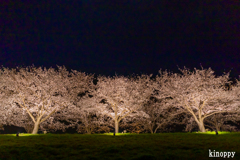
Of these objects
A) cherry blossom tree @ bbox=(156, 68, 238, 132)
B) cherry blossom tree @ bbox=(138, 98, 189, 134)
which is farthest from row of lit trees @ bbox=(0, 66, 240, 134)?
cherry blossom tree @ bbox=(138, 98, 189, 134)

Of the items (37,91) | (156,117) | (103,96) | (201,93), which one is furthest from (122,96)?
(37,91)

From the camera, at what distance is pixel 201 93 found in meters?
22.8

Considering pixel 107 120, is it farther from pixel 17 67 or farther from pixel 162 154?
pixel 162 154

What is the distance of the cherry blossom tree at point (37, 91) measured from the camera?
2317 centimetres

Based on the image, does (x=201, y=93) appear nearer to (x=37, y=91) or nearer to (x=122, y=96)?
(x=122, y=96)

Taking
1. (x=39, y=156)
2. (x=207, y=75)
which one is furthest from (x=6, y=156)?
(x=207, y=75)

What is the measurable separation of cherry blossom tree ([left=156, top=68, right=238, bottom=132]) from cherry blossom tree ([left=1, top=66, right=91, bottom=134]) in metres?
15.2

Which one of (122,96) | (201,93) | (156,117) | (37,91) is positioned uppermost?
(37,91)

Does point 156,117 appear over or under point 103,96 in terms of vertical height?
under

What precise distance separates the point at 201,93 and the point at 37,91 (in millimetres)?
22022

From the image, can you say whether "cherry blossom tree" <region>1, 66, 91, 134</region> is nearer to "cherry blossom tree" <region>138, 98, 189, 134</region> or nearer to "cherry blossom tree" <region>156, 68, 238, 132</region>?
"cherry blossom tree" <region>138, 98, 189, 134</region>

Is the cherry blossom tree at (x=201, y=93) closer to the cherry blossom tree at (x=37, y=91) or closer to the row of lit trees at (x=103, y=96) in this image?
the row of lit trees at (x=103, y=96)

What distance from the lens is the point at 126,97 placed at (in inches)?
984

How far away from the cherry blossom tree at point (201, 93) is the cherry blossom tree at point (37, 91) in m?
15.2
